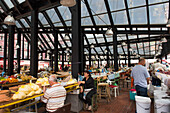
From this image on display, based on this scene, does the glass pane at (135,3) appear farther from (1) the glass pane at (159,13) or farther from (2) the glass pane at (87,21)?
(2) the glass pane at (87,21)

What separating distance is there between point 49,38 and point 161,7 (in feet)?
42.4

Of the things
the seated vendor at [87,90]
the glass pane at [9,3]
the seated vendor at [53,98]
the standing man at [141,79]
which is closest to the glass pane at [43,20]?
the glass pane at [9,3]

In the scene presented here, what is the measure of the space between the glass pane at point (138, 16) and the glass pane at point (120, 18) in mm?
499

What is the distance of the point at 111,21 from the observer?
10.8m

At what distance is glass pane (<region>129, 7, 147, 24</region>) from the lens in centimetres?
969

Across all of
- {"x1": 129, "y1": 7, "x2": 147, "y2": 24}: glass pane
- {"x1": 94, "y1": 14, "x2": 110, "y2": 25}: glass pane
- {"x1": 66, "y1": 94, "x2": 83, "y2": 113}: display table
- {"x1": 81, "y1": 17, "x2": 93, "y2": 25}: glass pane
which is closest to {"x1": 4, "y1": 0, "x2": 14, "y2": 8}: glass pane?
{"x1": 81, "y1": 17, "x2": 93, "y2": 25}: glass pane

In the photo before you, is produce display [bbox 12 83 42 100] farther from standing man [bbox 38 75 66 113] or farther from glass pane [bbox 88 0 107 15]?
glass pane [bbox 88 0 107 15]

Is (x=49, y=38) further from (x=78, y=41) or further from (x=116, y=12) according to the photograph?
(x=78, y=41)

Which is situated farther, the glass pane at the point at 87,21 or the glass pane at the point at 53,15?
the glass pane at the point at 53,15

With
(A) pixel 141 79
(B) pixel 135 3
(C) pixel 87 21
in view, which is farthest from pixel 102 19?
(A) pixel 141 79

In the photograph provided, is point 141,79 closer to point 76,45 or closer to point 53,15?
point 76,45

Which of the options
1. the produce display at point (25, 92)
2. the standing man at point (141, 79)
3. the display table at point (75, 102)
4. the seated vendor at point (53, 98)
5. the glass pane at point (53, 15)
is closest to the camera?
the produce display at point (25, 92)

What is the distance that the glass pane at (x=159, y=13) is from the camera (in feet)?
29.9

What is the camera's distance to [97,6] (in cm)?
1043
